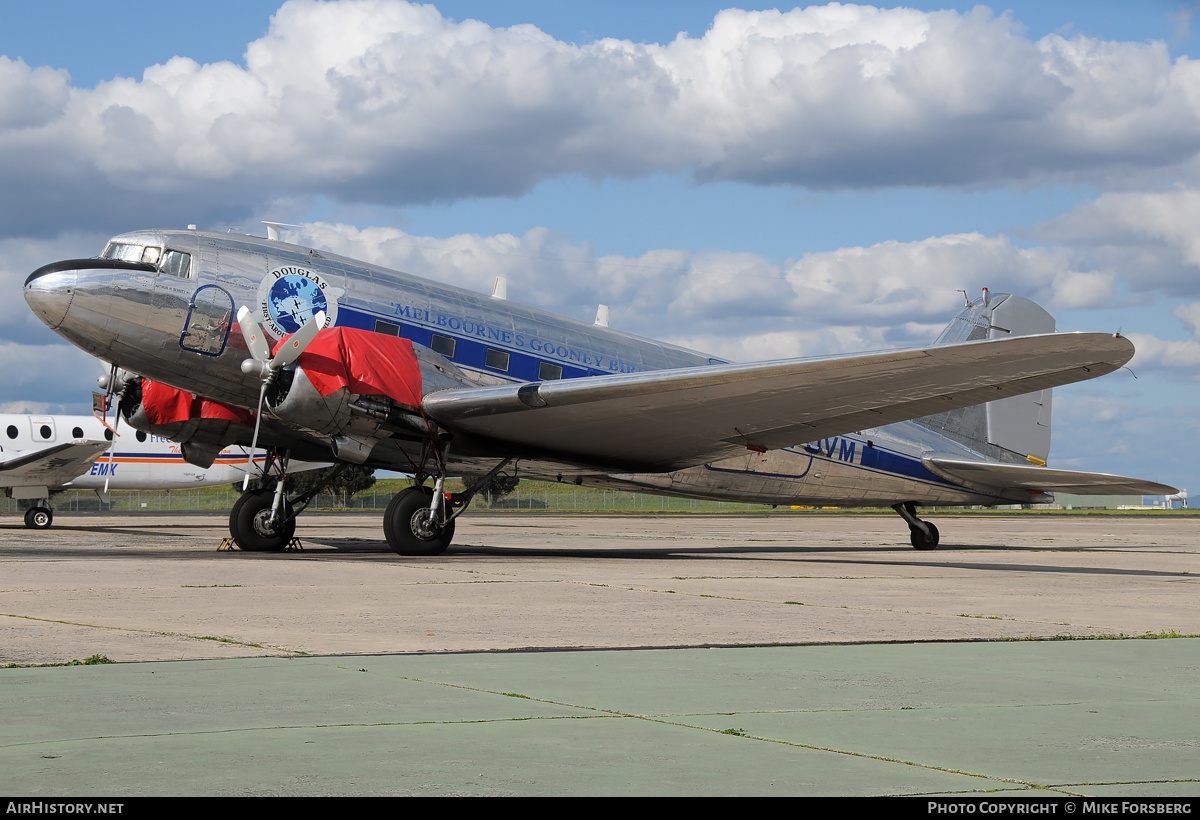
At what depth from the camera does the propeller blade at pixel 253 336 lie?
16.4 meters

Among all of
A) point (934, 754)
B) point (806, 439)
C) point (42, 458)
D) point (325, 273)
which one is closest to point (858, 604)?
point (934, 754)

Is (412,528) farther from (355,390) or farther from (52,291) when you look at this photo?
(52,291)

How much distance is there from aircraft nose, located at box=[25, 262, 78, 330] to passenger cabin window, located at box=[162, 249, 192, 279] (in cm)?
118

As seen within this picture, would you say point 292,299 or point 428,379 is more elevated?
point 292,299

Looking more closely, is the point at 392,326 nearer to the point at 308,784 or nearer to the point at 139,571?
the point at 139,571

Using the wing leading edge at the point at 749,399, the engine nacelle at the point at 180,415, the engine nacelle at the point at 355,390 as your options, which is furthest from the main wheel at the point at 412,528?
the engine nacelle at the point at 180,415

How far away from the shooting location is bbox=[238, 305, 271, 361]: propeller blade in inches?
646

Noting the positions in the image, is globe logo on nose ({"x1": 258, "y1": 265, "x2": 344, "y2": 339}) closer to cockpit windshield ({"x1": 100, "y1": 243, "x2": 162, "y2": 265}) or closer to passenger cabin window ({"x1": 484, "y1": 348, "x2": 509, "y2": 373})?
cockpit windshield ({"x1": 100, "y1": 243, "x2": 162, "y2": 265})

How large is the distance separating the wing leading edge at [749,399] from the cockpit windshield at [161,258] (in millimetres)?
3932

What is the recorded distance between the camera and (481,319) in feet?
61.5

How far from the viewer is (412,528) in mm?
17141

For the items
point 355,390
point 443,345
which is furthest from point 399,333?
point 355,390

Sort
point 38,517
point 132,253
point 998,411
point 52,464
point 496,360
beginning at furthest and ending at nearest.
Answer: point 38,517 < point 52,464 < point 998,411 < point 496,360 < point 132,253

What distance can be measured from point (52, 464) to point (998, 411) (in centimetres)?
2625
